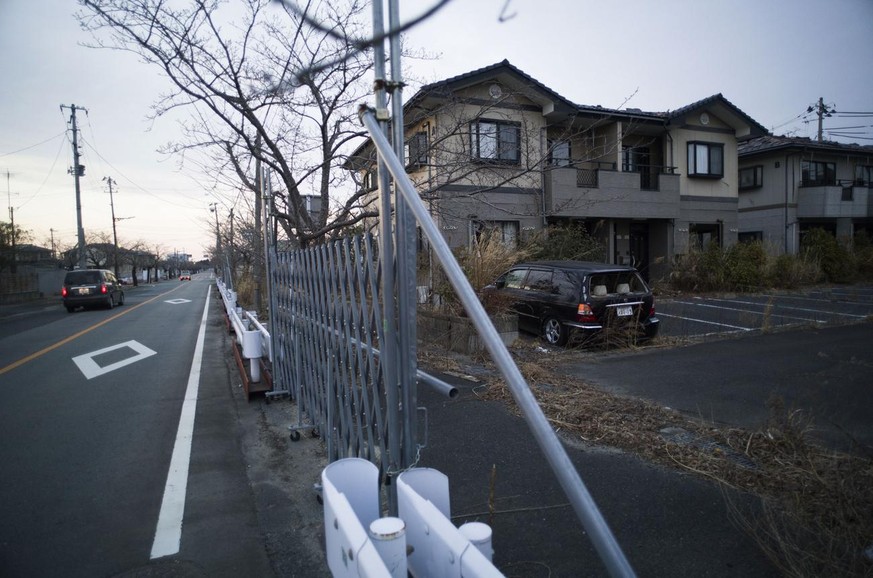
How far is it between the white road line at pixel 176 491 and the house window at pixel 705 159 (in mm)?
20894

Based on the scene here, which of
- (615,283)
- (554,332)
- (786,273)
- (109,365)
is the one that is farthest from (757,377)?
(786,273)

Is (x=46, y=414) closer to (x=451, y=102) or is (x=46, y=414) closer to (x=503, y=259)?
(x=451, y=102)

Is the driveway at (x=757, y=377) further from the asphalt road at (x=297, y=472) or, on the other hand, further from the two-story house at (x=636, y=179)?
the two-story house at (x=636, y=179)

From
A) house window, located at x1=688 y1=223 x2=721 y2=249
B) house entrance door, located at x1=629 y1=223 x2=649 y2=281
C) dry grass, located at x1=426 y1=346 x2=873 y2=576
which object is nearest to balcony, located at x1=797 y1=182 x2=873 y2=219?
house window, located at x1=688 y1=223 x2=721 y2=249

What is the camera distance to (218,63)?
6219mm

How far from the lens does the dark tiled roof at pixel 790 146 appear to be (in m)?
23.7

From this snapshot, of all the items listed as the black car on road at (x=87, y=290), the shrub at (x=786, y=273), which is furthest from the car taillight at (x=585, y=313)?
the black car on road at (x=87, y=290)

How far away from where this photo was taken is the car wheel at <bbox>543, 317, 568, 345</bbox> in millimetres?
8797

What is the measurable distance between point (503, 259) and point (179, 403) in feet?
20.4

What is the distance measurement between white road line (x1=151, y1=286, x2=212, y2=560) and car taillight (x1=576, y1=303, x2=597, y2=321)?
5.90 m

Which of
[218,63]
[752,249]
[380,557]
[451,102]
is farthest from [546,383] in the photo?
[752,249]

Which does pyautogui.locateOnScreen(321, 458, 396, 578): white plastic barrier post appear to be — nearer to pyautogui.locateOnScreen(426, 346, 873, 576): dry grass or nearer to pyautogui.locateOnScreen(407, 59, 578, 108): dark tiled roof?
pyautogui.locateOnScreen(426, 346, 873, 576): dry grass

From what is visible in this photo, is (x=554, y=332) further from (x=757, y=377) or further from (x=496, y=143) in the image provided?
(x=496, y=143)

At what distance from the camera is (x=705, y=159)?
2125 cm
